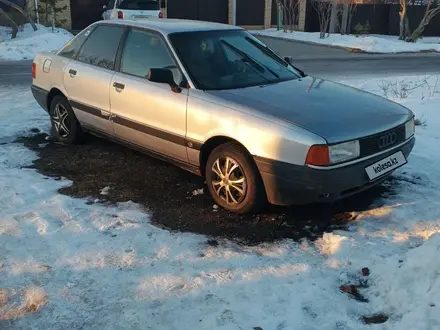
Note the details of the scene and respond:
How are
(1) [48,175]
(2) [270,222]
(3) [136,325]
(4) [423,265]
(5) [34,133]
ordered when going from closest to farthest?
(3) [136,325], (4) [423,265], (2) [270,222], (1) [48,175], (5) [34,133]

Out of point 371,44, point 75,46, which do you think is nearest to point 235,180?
point 75,46

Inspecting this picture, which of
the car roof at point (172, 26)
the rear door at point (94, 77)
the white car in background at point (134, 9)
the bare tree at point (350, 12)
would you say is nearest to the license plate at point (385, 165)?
the car roof at point (172, 26)

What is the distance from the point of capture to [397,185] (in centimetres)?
501

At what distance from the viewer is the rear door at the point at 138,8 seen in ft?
55.9

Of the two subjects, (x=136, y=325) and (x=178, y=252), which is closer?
(x=136, y=325)

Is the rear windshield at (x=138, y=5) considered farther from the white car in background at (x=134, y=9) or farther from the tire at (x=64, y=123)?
the tire at (x=64, y=123)

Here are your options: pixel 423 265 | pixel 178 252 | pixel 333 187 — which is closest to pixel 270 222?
pixel 333 187

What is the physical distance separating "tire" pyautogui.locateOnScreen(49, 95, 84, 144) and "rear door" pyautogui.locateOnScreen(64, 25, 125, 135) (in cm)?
15

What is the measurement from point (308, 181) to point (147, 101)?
1892 millimetres

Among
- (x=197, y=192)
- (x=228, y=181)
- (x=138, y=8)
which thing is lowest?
(x=197, y=192)

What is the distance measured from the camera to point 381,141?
13.8 feet

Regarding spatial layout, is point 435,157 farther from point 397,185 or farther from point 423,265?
point 423,265

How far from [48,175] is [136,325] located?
2.85 metres

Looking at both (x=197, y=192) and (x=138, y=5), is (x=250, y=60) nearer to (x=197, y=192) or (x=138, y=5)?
(x=197, y=192)
